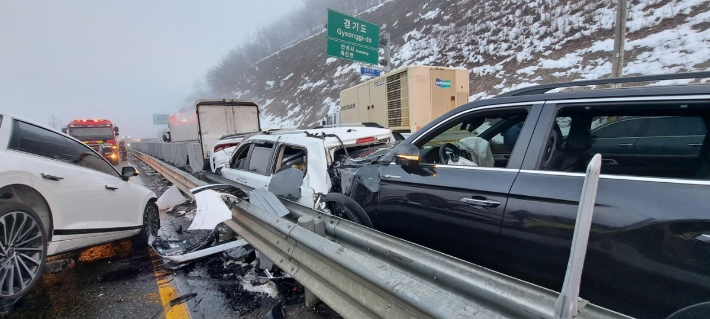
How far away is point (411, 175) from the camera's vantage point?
8.69 feet

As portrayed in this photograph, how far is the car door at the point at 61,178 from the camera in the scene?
3.02 metres

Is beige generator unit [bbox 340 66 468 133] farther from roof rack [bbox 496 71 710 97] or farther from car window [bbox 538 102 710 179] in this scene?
roof rack [bbox 496 71 710 97]

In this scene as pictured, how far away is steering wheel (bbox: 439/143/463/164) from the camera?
275 centimetres

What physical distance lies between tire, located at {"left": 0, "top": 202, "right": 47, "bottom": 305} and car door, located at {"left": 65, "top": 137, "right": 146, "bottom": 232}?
2.21 feet

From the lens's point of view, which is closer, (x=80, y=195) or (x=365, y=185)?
(x=365, y=185)

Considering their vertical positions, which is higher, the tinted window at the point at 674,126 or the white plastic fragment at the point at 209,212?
the tinted window at the point at 674,126

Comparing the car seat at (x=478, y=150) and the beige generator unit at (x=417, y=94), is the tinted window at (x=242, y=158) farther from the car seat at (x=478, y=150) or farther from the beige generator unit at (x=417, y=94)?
the beige generator unit at (x=417, y=94)

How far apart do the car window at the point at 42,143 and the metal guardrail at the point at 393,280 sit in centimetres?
242

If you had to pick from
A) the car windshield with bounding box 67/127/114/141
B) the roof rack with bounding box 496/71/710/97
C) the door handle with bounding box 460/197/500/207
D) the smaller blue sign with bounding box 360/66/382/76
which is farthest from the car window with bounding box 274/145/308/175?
the car windshield with bounding box 67/127/114/141

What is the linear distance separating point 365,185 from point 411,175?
581 millimetres

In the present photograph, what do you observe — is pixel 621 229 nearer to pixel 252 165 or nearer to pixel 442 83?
pixel 252 165

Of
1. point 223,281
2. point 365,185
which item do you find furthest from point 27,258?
point 365,185

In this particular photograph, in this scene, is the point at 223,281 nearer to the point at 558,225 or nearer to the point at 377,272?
the point at 377,272

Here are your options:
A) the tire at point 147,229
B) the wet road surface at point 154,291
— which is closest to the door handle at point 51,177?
the wet road surface at point 154,291
